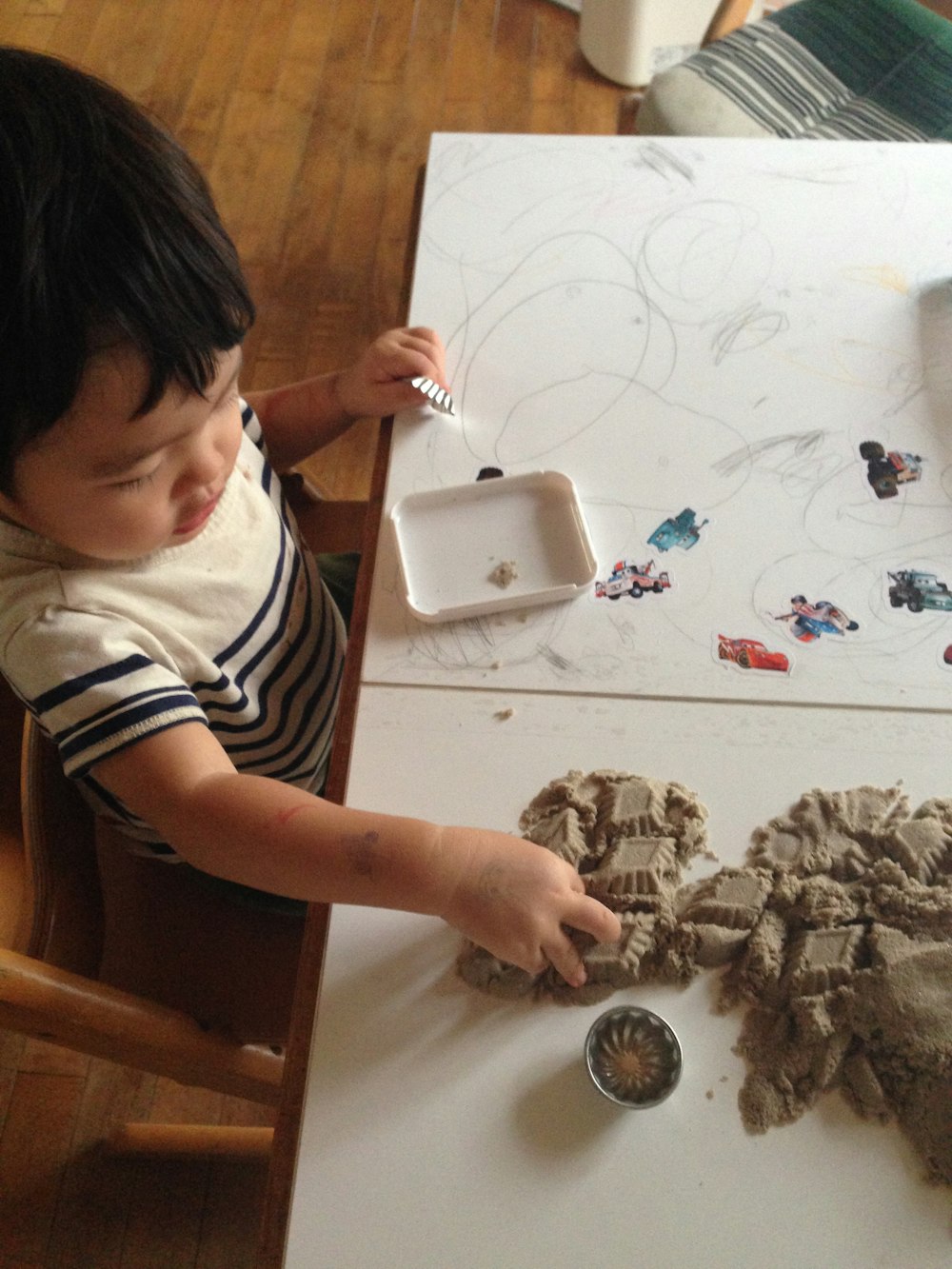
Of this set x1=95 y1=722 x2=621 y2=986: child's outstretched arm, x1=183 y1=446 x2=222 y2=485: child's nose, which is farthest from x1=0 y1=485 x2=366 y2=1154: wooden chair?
x1=183 y1=446 x2=222 y2=485: child's nose

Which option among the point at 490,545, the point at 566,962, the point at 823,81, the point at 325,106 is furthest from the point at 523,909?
the point at 325,106

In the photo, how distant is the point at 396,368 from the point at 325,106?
1666mm

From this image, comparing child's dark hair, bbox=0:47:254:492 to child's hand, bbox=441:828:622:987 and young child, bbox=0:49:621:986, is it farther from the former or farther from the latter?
child's hand, bbox=441:828:622:987

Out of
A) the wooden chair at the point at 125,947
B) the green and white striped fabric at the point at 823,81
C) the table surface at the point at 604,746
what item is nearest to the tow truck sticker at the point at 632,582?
the table surface at the point at 604,746

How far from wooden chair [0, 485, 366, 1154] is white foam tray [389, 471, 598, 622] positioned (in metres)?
0.29

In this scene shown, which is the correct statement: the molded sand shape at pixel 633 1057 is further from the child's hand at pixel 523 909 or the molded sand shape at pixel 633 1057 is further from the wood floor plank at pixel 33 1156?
the wood floor plank at pixel 33 1156

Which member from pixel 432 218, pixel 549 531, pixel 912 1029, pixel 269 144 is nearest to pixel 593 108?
pixel 269 144

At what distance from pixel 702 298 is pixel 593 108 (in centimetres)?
147

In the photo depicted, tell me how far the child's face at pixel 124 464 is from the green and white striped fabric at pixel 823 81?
953 millimetres

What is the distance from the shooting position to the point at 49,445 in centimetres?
49

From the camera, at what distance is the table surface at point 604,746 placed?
18.6 inches

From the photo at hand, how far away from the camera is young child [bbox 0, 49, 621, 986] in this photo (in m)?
0.47

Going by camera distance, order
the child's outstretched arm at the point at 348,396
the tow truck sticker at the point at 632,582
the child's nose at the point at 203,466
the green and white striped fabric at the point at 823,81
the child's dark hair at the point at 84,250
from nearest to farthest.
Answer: the child's dark hair at the point at 84,250, the child's nose at the point at 203,466, the tow truck sticker at the point at 632,582, the child's outstretched arm at the point at 348,396, the green and white striped fabric at the point at 823,81

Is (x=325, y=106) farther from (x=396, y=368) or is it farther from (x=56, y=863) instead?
(x=56, y=863)
